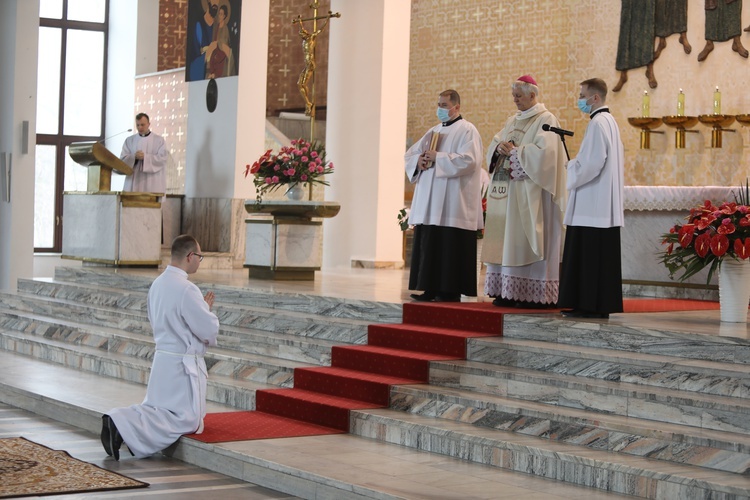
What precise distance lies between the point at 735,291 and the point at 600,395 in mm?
1813

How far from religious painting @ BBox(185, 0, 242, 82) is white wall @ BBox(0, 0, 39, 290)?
2.46 meters

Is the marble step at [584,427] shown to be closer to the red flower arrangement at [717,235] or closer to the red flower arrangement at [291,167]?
the red flower arrangement at [717,235]

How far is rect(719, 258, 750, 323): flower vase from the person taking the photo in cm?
781

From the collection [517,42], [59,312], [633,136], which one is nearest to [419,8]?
[517,42]

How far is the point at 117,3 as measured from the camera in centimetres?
2053

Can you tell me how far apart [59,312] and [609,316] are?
6508mm

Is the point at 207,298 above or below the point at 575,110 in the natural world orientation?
below

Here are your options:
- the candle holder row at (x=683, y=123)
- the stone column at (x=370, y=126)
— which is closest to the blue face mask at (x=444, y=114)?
the candle holder row at (x=683, y=123)

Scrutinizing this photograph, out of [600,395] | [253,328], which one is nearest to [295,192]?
[253,328]

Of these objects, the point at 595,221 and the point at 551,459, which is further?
the point at 595,221

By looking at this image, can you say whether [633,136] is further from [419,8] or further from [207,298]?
[207,298]

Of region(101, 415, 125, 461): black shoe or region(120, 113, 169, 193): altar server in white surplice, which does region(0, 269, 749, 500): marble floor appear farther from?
region(120, 113, 169, 193): altar server in white surplice

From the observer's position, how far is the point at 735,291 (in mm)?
7840

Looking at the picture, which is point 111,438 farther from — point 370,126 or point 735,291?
point 370,126
